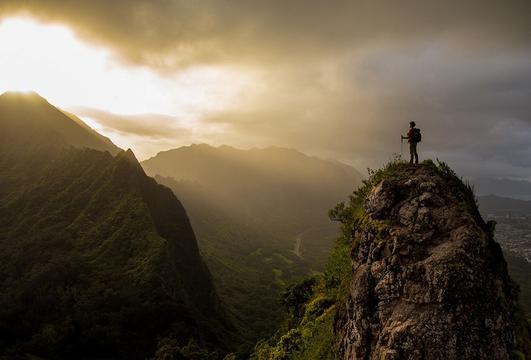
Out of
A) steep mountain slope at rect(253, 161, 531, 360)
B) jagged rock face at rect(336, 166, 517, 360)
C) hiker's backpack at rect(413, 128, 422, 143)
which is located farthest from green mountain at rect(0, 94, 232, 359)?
hiker's backpack at rect(413, 128, 422, 143)

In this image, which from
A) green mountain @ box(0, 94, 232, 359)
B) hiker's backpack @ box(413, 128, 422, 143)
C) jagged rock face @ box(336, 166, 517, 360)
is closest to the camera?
jagged rock face @ box(336, 166, 517, 360)

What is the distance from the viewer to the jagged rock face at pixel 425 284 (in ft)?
48.9

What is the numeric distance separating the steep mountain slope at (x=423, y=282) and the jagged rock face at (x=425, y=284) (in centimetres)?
4

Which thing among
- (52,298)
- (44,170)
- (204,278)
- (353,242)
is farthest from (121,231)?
(353,242)

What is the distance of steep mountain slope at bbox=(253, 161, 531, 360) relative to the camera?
49.1 ft

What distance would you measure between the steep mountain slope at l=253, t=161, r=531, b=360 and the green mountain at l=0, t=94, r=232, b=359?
197ft

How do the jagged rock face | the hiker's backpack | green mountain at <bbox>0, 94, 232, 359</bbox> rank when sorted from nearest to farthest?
the jagged rock face, the hiker's backpack, green mountain at <bbox>0, 94, 232, 359</bbox>

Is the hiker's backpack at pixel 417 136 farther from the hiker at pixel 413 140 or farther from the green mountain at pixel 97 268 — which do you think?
the green mountain at pixel 97 268

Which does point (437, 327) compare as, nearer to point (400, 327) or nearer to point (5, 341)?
point (400, 327)

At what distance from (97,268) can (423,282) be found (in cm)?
12566

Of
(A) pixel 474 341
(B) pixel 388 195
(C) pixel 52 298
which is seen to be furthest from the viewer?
(C) pixel 52 298

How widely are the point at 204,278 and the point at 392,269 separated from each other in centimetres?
14850

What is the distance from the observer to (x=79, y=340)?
95.2 m

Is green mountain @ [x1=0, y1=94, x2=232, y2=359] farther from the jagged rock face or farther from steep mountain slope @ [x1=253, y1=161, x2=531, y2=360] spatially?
the jagged rock face
